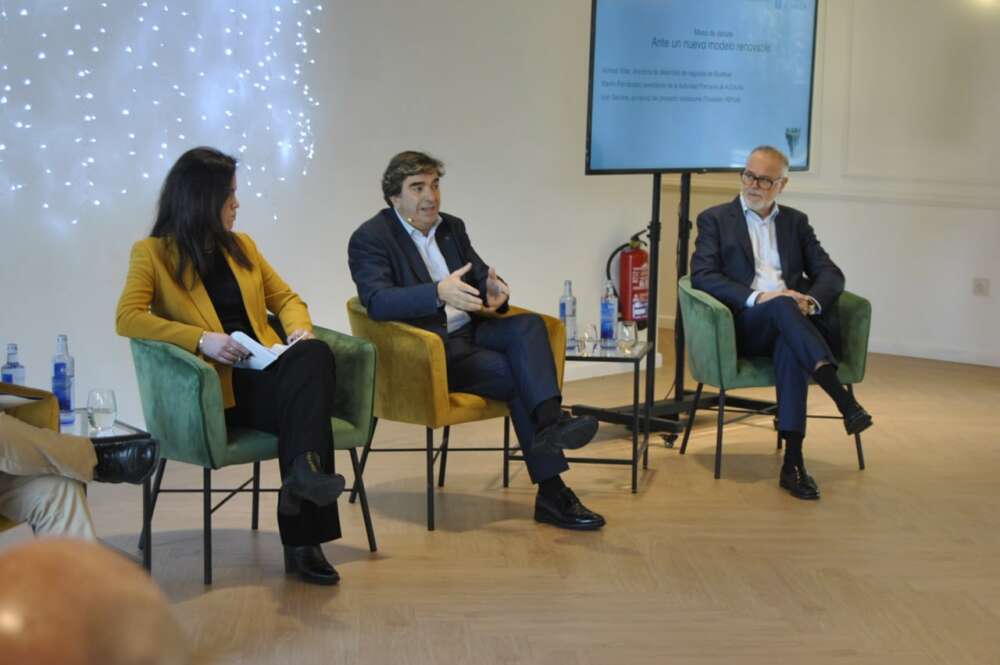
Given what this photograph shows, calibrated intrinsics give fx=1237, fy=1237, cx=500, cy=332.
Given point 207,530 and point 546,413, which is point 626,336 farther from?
point 207,530

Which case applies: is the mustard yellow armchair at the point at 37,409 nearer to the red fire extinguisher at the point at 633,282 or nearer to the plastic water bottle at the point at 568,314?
the plastic water bottle at the point at 568,314

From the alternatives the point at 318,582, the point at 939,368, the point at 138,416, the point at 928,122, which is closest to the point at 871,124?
the point at 928,122

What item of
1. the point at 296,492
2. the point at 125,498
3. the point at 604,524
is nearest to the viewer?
the point at 296,492

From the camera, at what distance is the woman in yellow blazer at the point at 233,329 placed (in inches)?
138

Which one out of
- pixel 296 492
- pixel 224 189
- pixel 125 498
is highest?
pixel 224 189

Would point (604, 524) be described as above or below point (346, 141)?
below

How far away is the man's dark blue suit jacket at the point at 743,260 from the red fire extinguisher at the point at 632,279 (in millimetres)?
1646

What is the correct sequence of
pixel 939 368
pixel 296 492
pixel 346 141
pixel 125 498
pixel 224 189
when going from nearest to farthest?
pixel 296 492 → pixel 224 189 → pixel 125 498 → pixel 346 141 → pixel 939 368

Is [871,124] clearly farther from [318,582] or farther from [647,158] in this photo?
[318,582]

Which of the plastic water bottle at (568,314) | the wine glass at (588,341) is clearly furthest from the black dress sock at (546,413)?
the plastic water bottle at (568,314)

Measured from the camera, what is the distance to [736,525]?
4.17m

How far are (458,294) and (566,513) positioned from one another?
2.67 feet

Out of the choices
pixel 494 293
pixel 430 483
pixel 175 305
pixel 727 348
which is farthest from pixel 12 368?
pixel 727 348

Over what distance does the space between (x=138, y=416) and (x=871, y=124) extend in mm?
4873
